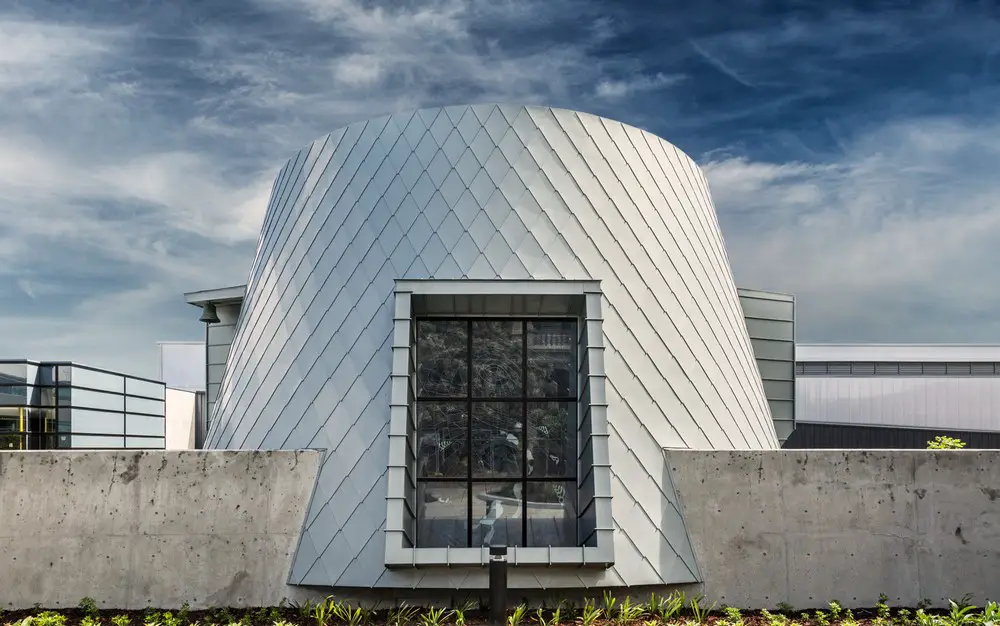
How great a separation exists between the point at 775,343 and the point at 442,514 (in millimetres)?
8989

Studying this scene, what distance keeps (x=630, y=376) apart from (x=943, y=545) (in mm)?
4224

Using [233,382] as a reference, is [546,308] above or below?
above

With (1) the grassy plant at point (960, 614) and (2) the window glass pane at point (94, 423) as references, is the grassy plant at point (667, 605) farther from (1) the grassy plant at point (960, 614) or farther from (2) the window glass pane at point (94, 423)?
(2) the window glass pane at point (94, 423)

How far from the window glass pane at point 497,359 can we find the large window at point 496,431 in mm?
13

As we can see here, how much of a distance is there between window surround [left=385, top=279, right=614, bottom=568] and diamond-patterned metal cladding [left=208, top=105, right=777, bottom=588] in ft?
0.99

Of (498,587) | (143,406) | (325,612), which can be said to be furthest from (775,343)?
(143,406)

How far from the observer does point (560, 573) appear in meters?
8.13

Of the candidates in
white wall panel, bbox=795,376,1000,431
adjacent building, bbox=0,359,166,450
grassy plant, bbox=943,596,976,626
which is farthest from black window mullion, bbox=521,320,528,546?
white wall panel, bbox=795,376,1000,431

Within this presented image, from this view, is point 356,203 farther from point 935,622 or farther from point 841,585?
point 935,622

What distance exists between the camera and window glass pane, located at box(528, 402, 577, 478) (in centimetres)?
932

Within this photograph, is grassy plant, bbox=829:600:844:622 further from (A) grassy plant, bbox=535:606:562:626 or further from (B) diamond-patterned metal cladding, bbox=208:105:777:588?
(A) grassy plant, bbox=535:606:562:626

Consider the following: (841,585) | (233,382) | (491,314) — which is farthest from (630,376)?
(233,382)

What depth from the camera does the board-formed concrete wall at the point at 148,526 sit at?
8469 mm

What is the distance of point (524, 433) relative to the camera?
938 centimetres
